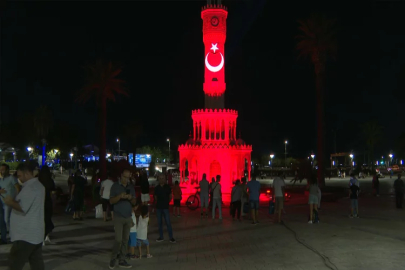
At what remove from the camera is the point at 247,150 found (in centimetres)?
3794

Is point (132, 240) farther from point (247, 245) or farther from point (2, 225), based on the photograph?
point (2, 225)

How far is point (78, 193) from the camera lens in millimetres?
18141

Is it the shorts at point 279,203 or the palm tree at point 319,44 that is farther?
the palm tree at point 319,44

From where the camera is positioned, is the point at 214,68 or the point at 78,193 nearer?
the point at 78,193

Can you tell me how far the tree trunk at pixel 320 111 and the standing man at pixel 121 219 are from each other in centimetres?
2500

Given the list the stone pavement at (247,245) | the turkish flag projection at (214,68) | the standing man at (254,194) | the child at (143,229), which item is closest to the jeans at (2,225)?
the stone pavement at (247,245)

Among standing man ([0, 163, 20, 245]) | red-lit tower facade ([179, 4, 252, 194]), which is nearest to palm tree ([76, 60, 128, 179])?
red-lit tower facade ([179, 4, 252, 194])

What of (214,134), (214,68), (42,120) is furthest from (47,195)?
(42,120)

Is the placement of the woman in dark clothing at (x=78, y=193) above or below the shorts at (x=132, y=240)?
above

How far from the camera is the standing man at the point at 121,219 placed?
963 cm

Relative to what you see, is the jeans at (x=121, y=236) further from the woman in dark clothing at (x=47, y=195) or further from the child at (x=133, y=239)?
the woman in dark clothing at (x=47, y=195)

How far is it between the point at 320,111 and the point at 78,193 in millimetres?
20932

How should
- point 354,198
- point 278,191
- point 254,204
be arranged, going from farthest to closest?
point 354,198 < point 278,191 < point 254,204

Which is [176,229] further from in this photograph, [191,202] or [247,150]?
[247,150]
